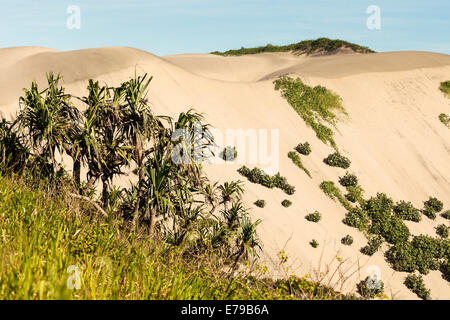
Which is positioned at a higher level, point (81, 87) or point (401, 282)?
point (81, 87)

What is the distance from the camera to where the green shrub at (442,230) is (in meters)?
32.0

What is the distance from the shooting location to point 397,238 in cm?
3027

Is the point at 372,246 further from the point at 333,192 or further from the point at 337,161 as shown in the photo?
the point at 337,161

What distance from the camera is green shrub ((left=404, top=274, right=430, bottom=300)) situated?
25.1 m

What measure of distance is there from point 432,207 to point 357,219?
10.0 m

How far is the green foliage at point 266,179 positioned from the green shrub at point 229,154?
1569 millimetres

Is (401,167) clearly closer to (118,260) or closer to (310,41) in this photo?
(118,260)

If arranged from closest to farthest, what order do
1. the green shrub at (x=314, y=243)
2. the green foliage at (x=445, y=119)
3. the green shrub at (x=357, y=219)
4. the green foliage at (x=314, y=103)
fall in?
the green shrub at (x=314, y=243)
the green shrub at (x=357, y=219)
the green foliage at (x=314, y=103)
the green foliage at (x=445, y=119)

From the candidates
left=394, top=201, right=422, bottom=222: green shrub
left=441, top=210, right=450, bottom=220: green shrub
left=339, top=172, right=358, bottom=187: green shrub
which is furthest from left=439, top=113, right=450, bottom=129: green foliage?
left=339, top=172, right=358, bottom=187: green shrub

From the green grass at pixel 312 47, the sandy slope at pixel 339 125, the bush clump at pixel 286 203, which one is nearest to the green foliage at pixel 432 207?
the sandy slope at pixel 339 125

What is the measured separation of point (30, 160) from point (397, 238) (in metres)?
28.4

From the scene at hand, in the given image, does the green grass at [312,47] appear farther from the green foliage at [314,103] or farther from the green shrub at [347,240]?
the green shrub at [347,240]

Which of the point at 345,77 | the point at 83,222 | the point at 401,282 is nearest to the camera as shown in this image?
the point at 83,222

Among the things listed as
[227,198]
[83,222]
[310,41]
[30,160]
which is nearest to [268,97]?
[227,198]
